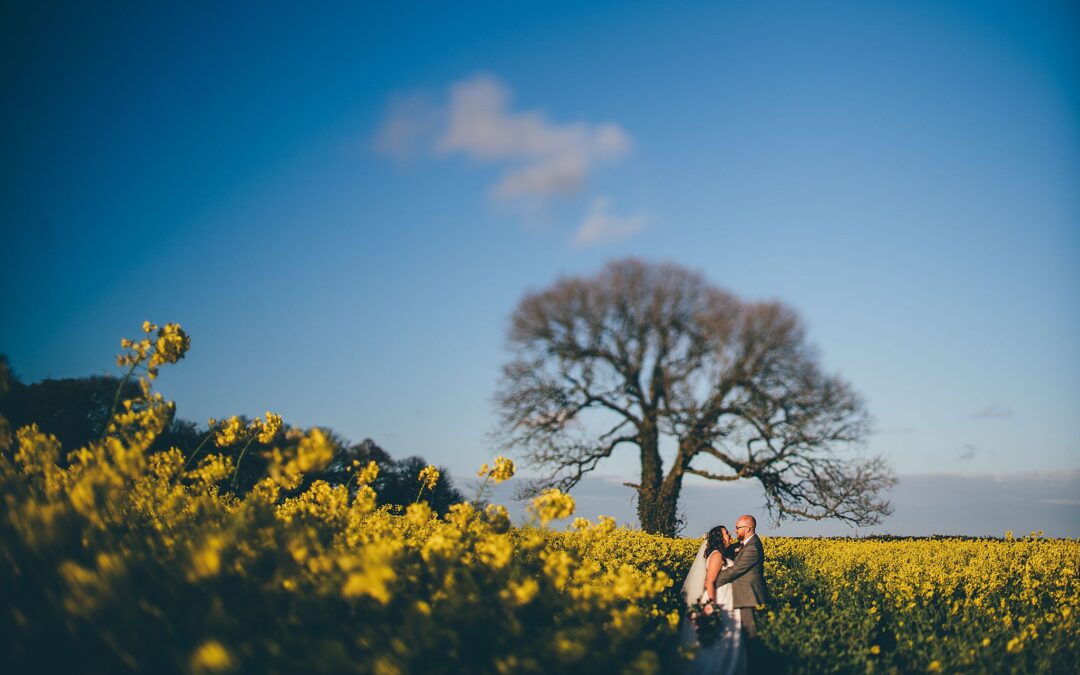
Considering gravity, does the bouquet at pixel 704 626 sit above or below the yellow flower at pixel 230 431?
below

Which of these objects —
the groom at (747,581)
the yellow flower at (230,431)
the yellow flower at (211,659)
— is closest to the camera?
the yellow flower at (211,659)

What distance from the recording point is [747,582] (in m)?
6.77

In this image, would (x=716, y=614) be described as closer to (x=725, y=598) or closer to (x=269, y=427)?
(x=725, y=598)

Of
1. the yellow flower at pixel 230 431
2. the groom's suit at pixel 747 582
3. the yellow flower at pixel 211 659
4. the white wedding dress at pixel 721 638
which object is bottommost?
the white wedding dress at pixel 721 638

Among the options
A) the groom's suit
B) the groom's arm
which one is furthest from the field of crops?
the groom's arm

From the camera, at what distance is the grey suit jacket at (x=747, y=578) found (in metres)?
6.68

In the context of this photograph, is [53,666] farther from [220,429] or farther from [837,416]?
[837,416]

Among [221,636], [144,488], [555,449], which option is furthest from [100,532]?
[555,449]

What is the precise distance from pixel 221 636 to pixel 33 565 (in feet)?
3.60

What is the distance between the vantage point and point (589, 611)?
11.2ft

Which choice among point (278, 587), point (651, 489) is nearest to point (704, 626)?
point (278, 587)

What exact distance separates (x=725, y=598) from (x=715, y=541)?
64cm

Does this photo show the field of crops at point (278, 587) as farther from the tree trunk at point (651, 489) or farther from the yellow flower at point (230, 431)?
the tree trunk at point (651, 489)

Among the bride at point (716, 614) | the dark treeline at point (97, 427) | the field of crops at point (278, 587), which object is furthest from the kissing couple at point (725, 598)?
the dark treeline at point (97, 427)
